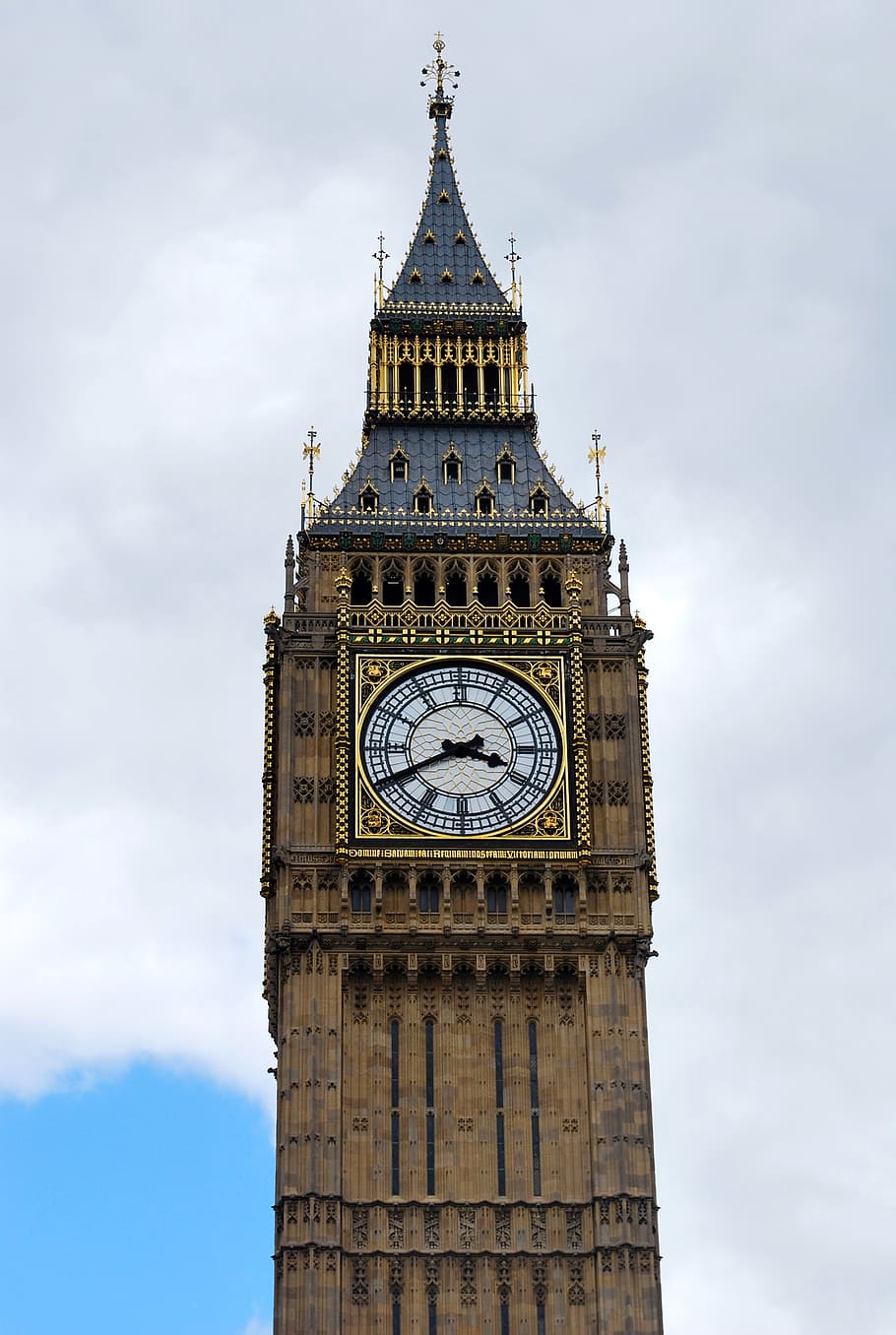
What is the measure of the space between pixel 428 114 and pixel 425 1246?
3369 centimetres

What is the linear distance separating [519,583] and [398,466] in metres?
4.73

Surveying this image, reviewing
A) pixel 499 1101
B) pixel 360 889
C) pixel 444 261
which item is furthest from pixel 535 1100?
pixel 444 261

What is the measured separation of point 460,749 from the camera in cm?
7325

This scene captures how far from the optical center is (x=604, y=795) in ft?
242

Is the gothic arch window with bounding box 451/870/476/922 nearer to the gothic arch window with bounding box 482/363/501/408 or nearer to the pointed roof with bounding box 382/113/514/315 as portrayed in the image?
the gothic arch window with bounding box 482/363/501/408

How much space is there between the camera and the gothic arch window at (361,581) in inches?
3027

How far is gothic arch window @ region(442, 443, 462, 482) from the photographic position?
7956 centimetres

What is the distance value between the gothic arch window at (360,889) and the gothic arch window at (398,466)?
38.0ft

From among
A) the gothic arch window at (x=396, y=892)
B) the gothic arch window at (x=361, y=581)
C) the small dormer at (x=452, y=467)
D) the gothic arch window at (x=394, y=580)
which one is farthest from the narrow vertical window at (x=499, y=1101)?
the small dormer at (x=452, y=467)

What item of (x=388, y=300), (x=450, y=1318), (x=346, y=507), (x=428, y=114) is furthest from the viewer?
(x=428, y=114)

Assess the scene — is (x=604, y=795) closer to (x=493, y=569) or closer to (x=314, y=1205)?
(x=493, y=569)

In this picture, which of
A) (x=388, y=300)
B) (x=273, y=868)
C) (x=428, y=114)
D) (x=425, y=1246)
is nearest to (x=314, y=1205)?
(x=425, y=1246)

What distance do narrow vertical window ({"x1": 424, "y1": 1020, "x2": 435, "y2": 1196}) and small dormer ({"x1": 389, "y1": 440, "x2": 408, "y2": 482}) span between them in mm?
14567

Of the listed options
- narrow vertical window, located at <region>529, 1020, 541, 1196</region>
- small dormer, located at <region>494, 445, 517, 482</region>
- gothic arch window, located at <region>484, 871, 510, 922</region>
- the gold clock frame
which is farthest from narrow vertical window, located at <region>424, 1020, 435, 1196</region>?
small dormer, located at <region>494, 445, 517, 482</region>
